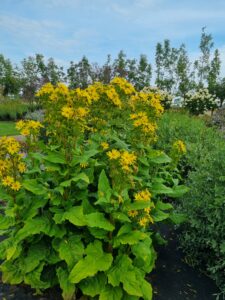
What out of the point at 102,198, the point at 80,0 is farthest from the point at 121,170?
the point at 80,0

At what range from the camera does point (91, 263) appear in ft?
7.56

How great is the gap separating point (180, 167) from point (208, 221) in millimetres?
1802

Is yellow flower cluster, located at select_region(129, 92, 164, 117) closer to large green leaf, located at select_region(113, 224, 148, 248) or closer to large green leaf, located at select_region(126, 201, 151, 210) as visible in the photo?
large green leaf, located at select_region(126, 201, 151, 210)

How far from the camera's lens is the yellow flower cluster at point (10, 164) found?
2340mm

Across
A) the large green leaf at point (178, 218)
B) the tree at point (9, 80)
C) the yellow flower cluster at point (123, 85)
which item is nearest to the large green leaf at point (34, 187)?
the yellow flower cluster at point (123, 85)

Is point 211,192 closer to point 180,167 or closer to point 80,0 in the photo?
point 180,167

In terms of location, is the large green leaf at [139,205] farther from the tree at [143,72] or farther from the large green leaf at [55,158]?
the tree at [143,72]

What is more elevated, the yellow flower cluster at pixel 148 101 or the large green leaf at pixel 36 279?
the yellow flower cluster at pixel 148 101

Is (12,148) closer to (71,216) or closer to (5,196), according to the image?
(5,196)

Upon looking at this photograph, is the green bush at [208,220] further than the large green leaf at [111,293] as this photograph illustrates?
Yes

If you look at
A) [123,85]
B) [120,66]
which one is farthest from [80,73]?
[123,85]

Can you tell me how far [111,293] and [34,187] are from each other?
2.96 feet

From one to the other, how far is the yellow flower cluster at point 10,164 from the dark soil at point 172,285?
0.85 meters

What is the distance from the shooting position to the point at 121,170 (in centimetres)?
219
